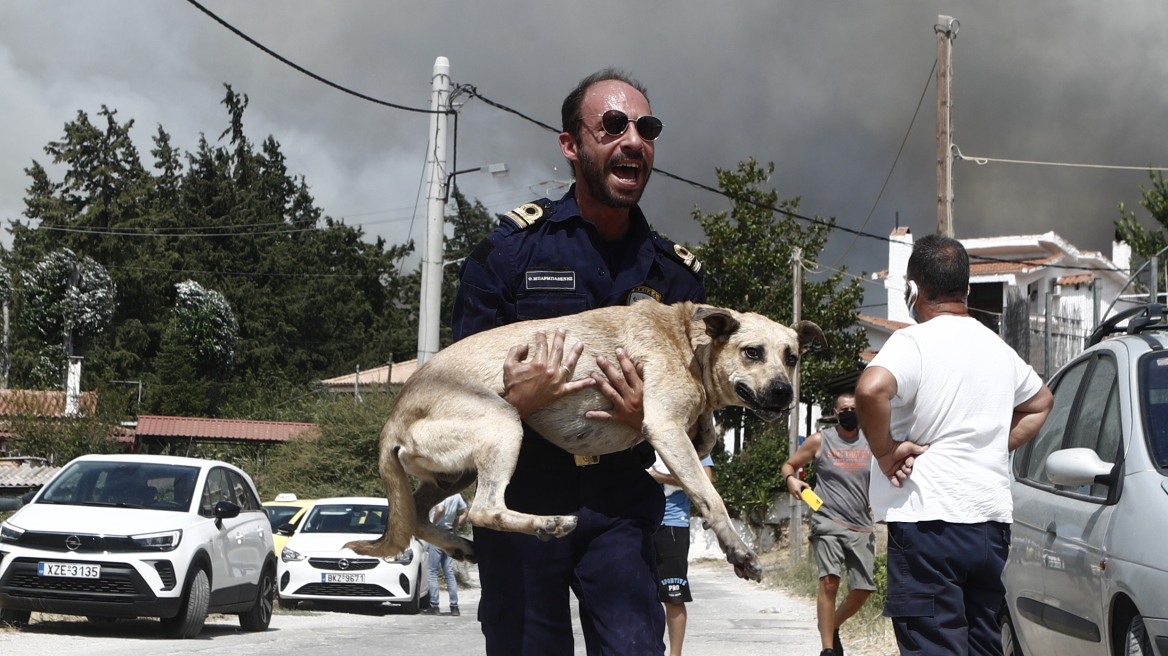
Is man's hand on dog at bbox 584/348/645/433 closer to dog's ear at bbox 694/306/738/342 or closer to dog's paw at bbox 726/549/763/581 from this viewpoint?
dog's ear at bbox 694/306/738/342

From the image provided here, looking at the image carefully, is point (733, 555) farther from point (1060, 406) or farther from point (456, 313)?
point (1060, 406)

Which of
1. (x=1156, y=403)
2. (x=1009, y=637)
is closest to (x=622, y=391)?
(x=1156, y=403)

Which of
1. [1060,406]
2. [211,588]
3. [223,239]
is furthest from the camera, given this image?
[223,239]

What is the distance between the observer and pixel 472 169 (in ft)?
76.1

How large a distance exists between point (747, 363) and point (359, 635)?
959 cm

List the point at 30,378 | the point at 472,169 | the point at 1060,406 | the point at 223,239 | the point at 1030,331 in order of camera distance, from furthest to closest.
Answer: the point at 223,239, the point at 30,378, the point at 472,169, the point at 1030,331, the point at 1060,406

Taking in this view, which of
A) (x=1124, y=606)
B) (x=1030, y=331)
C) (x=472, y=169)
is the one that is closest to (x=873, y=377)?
(x=1124, y=606)

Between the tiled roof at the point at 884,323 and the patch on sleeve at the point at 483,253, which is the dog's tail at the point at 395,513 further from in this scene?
the tiled roof at the point at 884,323

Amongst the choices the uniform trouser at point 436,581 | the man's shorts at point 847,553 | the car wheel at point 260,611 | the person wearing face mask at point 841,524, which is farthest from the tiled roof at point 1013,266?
the man's shorts at point 847,553

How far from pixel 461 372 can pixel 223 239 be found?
232 ft

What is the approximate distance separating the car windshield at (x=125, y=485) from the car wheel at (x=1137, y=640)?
967cm

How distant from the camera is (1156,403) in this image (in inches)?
200

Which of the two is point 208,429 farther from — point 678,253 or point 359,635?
point 678,253

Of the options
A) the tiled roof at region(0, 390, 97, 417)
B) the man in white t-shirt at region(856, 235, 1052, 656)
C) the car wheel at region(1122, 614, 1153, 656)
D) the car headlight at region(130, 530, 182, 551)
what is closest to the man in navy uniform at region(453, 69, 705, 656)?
the man in white t-shirt at region(856, 235, 1052, 656)
